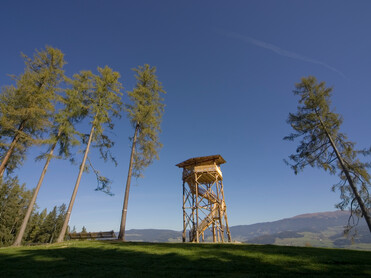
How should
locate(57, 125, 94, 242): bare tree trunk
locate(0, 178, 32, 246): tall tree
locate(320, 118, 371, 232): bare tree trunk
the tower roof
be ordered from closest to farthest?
locate(320, 118, 371, 232): bare tree trunk
locate(57, 125, 94, 242): bare tree trunk
the tower roof
locate(0, 178, 32, 246): tall tree

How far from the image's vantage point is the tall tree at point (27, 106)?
13234mm

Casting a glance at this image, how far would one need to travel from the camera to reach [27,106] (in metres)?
14.0

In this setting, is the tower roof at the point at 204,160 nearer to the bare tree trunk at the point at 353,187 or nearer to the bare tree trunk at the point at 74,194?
the bare tree trunk at the point at 353,187

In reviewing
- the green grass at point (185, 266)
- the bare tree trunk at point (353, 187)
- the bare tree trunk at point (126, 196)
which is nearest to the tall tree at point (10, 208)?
the bare tree trunk at point (126, 196)

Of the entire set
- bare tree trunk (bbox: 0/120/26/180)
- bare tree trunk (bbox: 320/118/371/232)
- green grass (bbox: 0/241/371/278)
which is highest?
bare tree trunk (bbox: 0/120/26/180)

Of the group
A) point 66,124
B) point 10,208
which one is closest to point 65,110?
point 66,124

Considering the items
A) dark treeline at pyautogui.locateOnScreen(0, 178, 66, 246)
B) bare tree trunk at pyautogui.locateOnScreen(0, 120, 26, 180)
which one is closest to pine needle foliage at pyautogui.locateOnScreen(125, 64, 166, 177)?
bare tree trunk at pyautogui.locateOnScreen(0, 120, 26, 180)

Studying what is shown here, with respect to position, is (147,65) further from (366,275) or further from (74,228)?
(74,228)

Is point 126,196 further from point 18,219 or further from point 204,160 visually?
point 18,219

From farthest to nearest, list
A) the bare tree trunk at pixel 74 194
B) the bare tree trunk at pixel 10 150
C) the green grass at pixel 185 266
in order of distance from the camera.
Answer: the bare tree trunk at pixel 10 150 → the bare tree trunk at pixel 74 194 → the green grass at pixel 185 266

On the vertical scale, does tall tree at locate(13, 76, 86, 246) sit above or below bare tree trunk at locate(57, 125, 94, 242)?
above

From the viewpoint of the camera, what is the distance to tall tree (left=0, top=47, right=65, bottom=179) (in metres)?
13.2

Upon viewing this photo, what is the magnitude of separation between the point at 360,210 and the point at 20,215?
5171cm

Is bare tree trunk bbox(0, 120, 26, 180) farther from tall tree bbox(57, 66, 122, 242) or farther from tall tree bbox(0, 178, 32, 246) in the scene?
tall tree bbox(0, 178, 32, 246)
